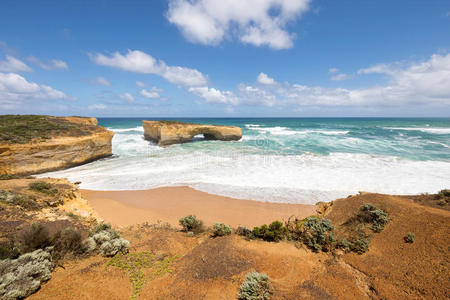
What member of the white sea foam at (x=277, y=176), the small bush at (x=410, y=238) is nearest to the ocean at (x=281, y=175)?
the white sea foam at (x=277, y=176)

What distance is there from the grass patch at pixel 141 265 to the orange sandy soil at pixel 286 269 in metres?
0.10

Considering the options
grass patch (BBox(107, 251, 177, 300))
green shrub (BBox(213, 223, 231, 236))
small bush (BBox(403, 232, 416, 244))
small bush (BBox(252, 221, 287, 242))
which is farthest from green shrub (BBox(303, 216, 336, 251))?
grass patch (BBox(107, 251, 177, 300))

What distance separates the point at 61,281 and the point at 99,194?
20.6 feet

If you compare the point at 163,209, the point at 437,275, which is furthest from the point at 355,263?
the point at 163,209

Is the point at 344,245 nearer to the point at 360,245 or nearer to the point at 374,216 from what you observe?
the point at 360,245

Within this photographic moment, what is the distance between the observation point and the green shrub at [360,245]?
13.4ft

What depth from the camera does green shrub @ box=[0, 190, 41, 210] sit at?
16.5ft

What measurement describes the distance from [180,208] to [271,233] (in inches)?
157

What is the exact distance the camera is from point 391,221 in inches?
190

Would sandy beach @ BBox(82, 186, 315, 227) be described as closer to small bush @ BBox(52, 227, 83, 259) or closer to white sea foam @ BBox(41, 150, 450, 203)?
white sea foam @ BBox(41, 150, 450, 203)

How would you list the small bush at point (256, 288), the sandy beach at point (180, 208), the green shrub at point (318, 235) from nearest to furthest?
the small bush at point (256, 288), the green shrub at point (318, 235), the sandy beach at point (180, 208)

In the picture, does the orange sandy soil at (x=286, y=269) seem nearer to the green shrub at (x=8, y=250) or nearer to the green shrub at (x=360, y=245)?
the green shrub at (x=360, y=245)

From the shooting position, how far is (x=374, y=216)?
5012 millimetres

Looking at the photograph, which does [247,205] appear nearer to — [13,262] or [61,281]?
[61,281]
